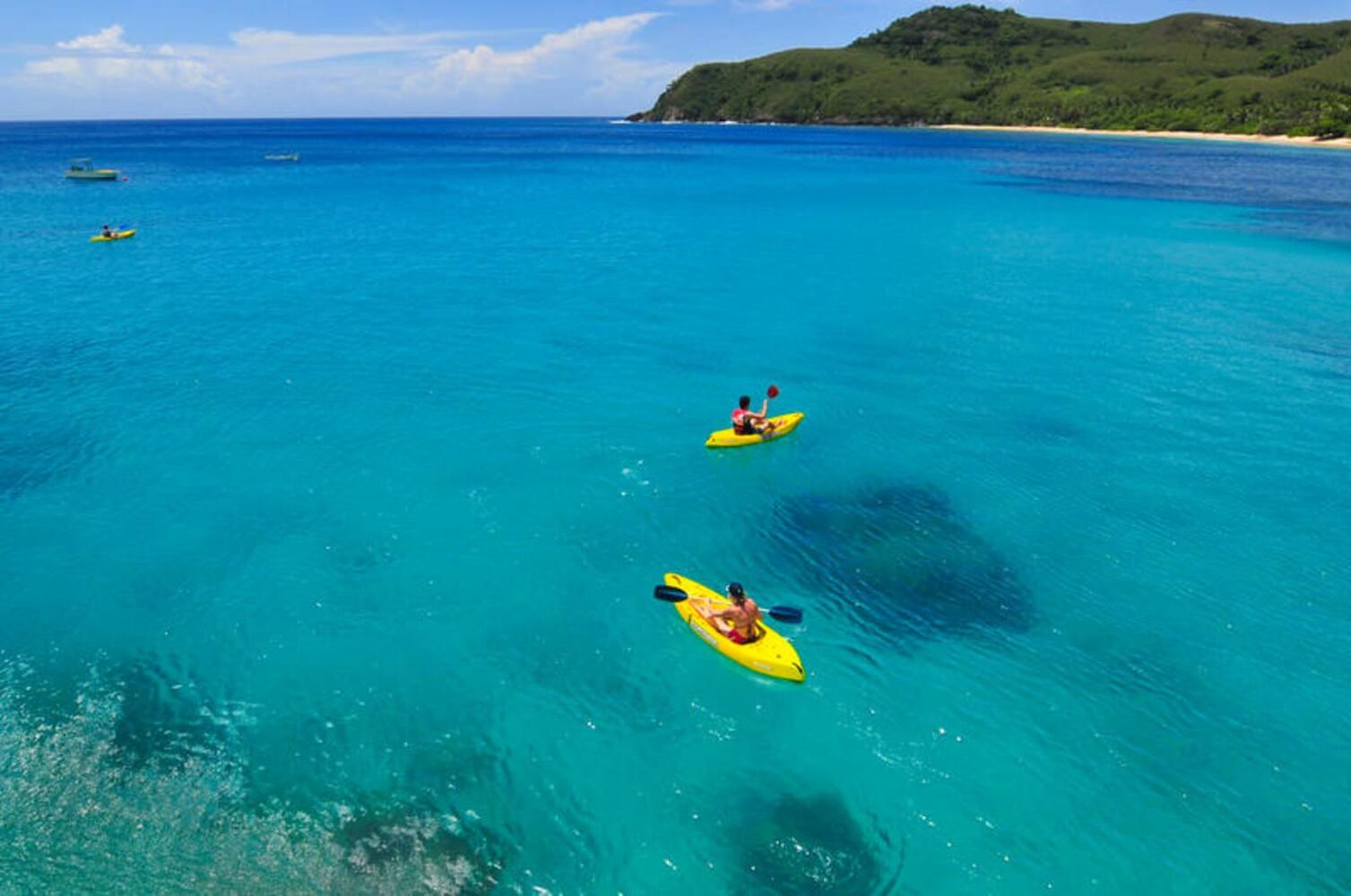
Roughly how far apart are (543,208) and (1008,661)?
7879 centimetres

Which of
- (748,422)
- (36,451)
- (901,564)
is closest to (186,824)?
(901,564)

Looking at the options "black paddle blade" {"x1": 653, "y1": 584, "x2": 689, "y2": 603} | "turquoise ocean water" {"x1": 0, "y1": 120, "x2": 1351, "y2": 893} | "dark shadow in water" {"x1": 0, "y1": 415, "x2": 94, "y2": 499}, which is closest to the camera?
"turquoise ocean water" {"x1": 0, "y1": 120, "x2": 1351, "y2": 893}

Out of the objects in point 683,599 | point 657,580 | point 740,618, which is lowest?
point 657,580

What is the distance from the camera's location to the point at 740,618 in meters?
19.0

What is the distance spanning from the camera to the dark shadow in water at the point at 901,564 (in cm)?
2069

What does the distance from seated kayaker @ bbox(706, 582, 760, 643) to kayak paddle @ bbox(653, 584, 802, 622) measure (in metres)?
0.73

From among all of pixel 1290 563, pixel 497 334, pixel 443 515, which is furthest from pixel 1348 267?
pixel 443 515

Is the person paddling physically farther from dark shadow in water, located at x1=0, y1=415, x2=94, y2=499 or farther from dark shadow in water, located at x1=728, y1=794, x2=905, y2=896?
dark shadow in water, located at x1=0, y1=415, x2=94, y2=499

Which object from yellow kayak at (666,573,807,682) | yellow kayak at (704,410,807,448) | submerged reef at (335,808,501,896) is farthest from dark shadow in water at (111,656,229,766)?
yellow kayak at (704,410,807,448)

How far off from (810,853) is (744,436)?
17.4m

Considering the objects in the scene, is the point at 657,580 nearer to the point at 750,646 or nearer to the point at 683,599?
the point at 683,599

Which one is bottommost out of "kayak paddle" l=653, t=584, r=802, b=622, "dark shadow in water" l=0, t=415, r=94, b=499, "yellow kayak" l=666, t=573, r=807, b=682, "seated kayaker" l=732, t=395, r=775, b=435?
"yellow kayak" l=666, t=573, r=807, b=682

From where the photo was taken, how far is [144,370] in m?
36.7

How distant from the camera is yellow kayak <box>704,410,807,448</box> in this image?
29766 millimetres
